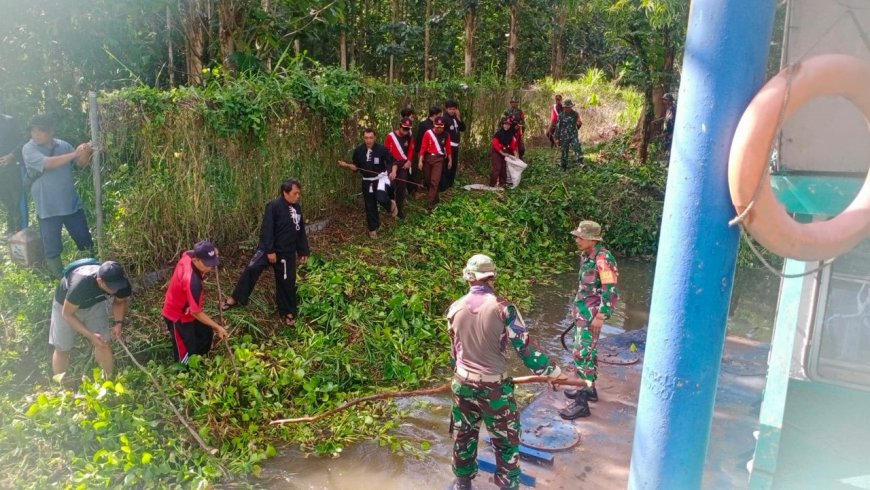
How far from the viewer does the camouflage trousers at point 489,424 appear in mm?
4672

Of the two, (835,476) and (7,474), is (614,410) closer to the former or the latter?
(835,476)

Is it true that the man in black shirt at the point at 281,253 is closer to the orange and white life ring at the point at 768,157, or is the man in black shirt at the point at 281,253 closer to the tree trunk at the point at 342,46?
the orange and white life ring at the point at 768,157

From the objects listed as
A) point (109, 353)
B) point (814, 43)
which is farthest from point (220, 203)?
point (814, 43)

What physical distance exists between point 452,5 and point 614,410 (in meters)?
16.6

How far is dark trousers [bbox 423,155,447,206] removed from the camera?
11.7 metres

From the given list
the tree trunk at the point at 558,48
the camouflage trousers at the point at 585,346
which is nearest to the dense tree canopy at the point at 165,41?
the camouflage trousers at the point at 585,346

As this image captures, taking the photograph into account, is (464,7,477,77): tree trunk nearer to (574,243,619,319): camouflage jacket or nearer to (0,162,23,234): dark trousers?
(0,162,23,234): dark trousers

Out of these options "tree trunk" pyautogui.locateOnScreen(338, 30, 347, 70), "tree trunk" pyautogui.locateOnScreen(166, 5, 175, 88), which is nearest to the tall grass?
"tree trunk" pyautogui.locateOnScreen(166, 5, 175, 88)

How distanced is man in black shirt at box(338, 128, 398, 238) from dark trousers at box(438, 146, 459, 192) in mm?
2213

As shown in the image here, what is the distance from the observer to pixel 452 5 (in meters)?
20.2

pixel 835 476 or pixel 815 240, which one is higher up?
pixel 815 240

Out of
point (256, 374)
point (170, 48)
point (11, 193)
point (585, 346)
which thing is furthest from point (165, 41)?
point (585, 346)

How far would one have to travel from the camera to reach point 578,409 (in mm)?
6191

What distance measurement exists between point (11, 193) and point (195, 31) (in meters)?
4.20
